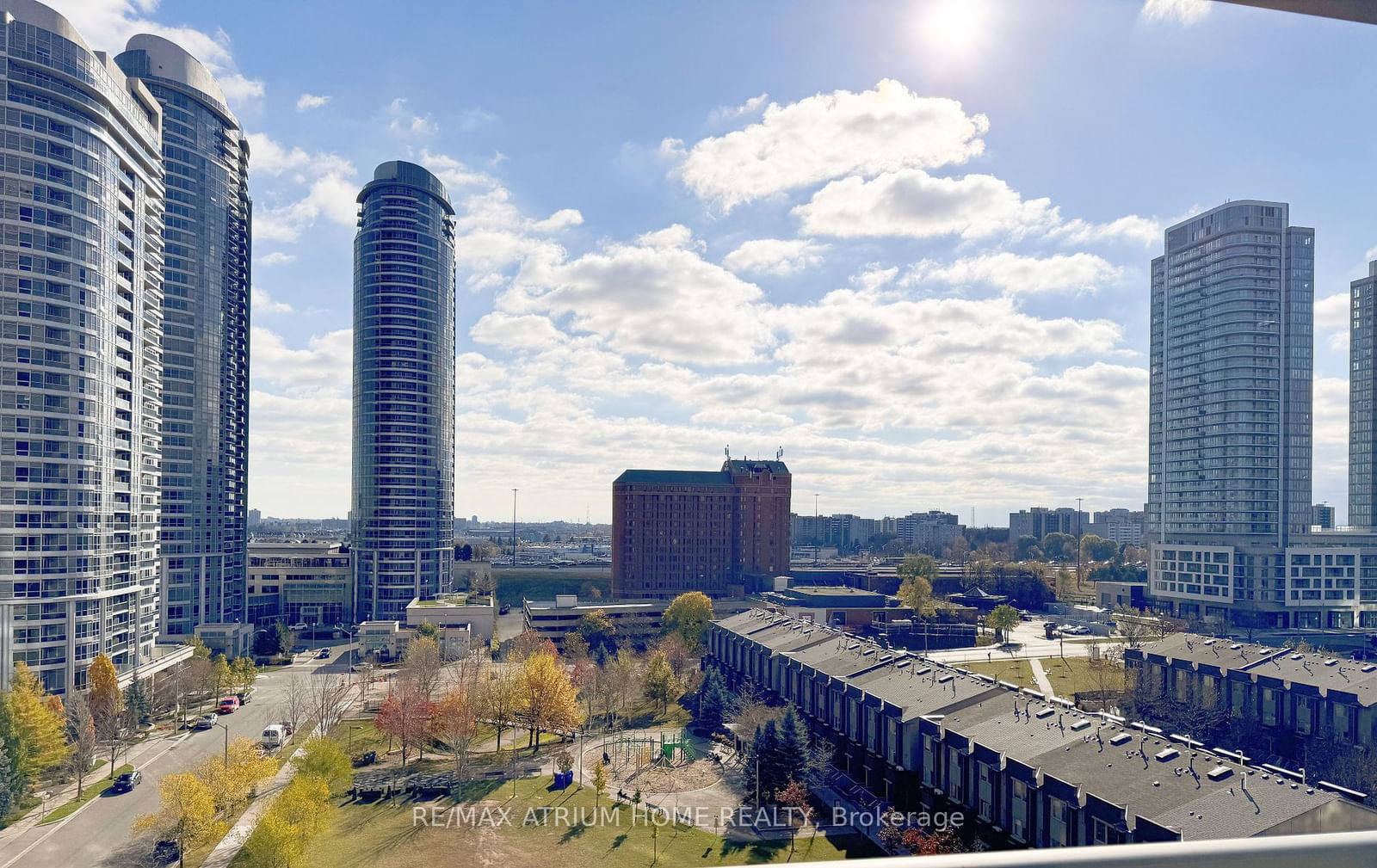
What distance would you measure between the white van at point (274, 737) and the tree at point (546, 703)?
23.0ft

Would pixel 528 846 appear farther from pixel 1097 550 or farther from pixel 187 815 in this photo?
pixel 1097 550

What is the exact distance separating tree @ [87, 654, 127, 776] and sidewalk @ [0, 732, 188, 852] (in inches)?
15.9

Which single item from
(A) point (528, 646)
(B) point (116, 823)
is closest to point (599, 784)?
(B) point (116, 823)

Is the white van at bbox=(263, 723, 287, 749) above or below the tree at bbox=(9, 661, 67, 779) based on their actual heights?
below

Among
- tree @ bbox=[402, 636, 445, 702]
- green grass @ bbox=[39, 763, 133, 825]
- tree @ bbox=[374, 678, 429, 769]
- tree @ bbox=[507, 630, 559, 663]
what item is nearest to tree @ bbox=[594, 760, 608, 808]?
tree @ bbox=[374, 678, 429, 769]

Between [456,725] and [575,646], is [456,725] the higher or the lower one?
the higher one

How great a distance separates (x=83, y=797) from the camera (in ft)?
60.8

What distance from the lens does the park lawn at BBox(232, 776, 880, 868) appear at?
50.8ft

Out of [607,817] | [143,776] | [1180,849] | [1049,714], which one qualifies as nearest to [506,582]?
[143,776]

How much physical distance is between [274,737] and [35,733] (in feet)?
20.3

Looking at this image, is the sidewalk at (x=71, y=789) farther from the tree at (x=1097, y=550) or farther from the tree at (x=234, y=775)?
the tree at (x=1097, y=550)

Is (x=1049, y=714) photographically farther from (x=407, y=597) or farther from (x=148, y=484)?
(x=407, y=597)

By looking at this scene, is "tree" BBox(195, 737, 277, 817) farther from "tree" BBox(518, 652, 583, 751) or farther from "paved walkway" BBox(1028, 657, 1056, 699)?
"paved walkway" BBox(1028, 657, 1056, 699)

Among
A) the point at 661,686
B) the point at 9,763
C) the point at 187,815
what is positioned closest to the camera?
the point at 187,815
